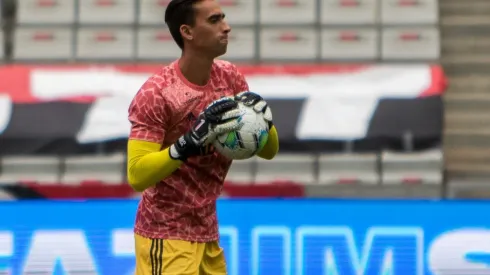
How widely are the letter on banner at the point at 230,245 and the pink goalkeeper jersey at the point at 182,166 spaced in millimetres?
1823

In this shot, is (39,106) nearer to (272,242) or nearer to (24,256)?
(24,256)

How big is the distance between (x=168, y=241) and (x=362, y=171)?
356cm

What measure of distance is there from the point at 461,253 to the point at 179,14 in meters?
2.53

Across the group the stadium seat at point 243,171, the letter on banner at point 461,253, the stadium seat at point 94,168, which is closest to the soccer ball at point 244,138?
the letter on banner at point 461,253

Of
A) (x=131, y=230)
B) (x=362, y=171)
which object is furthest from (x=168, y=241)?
(x=362, y=171)

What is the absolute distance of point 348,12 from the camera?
284 inches

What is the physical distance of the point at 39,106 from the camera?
21.6ft

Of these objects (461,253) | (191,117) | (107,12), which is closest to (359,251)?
(461,253)

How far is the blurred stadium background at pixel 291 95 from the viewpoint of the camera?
21.1 feet

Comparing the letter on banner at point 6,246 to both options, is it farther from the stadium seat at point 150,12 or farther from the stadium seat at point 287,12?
the stadium seat at point 287,12

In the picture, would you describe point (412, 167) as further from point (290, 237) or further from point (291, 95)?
point (290, 237)

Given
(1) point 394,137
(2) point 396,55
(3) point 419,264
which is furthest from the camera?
(2) point 396,55

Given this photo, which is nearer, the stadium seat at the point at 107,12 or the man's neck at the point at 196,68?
the man's neck at the point at 196,68

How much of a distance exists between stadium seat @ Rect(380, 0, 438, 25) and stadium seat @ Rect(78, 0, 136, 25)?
1.92 metres
